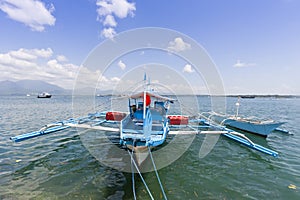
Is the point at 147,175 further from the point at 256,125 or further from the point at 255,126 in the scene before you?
the point at 255,126

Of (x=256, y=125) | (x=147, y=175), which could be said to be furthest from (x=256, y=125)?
(x=147, y=175)

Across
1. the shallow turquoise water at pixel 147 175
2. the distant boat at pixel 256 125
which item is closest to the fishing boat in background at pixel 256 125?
the distant boat at pixel 256 125

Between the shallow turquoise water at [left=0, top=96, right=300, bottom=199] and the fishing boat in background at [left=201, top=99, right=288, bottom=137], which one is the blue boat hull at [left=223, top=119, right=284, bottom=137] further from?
the shallow turquoise water at [left=0, top=96, right=300, bottom=199]

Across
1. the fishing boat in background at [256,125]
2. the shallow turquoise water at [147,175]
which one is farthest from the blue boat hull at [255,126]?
the shallow turquoise water at [147,175]

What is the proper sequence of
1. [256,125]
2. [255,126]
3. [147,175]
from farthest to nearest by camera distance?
[255,126]
[256,125]
[147,175]

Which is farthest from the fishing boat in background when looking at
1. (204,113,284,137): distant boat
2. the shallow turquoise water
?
the shallow turquoise water

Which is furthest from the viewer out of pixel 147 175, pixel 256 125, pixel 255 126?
pixel 255 126

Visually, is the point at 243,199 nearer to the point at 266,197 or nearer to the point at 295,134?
the point at 266,197

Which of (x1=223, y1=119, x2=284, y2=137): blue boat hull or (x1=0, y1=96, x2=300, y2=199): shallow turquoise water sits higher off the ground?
(x1=223, y1=119, x2=284, y2=137): blue boat hull

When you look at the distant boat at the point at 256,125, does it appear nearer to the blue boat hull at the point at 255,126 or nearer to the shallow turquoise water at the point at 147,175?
the blue boat hull at the point at 255,126

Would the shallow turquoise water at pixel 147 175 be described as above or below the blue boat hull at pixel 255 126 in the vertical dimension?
below

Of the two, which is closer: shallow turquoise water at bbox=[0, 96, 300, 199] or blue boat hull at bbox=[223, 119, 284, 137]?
shallow turquoise water at bbox=[0, 96, 300, 199]

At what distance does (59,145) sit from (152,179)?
7.28 metres

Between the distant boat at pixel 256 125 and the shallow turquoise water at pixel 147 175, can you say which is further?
the distant boat at pixel 256 125
